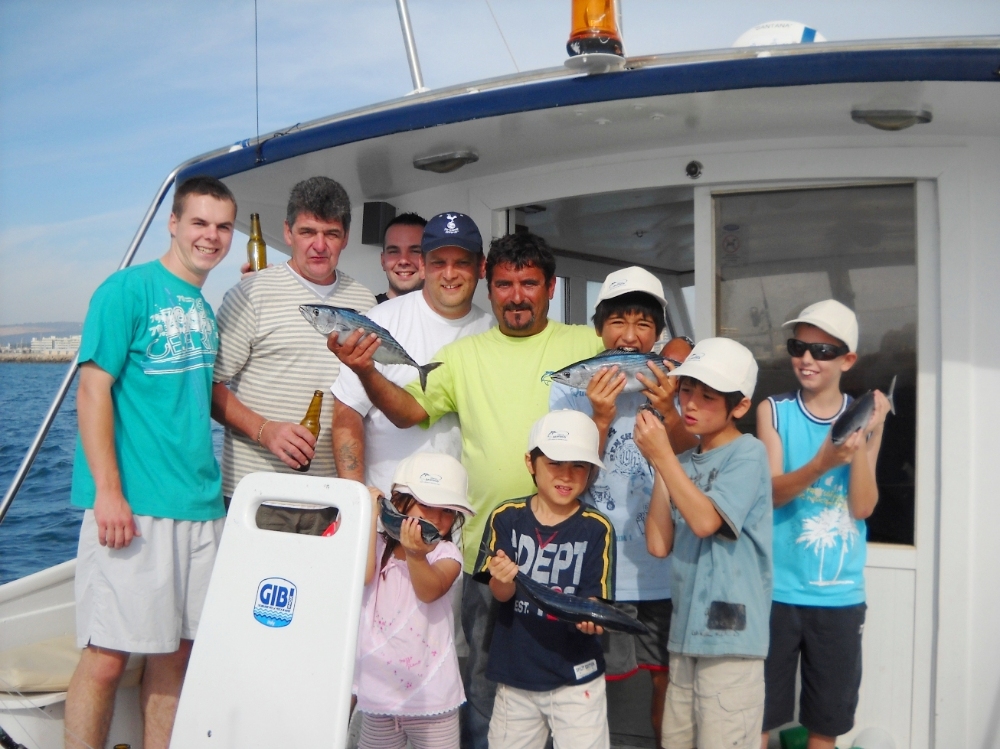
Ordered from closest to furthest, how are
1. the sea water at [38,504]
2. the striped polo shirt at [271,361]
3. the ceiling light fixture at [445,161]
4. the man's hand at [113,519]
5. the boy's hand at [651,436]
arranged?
1. the boy's hand at [651,436]
2. the man's hand at [113,519]
3. the striped polo shirt at [271,361]
4. the ceiling light fixture at [445,161]
5. the sea water at [38,504]

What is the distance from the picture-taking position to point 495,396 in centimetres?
327

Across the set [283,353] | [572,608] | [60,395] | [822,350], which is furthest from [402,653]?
[60,395]

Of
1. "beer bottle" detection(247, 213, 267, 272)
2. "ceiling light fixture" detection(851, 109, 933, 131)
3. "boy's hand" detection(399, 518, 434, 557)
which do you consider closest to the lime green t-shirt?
"boy's hand" detection(399, 518, 434, 557)

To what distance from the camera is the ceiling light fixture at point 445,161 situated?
4.07m

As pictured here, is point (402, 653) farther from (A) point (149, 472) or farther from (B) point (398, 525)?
(A) point (149, 472)

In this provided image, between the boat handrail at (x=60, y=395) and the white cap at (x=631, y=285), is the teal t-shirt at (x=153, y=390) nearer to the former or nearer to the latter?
the boat handrail at (x=60, y=395)

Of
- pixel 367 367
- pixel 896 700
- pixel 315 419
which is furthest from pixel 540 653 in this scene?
pixel 896 700

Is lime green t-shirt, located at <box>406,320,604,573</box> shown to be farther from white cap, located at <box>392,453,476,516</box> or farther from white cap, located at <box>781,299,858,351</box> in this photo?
white cap, located at <box>781,299,858,351</box>

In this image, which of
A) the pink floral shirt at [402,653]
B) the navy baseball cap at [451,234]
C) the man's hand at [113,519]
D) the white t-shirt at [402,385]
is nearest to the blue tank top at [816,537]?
the pink floral shirt at [402,653]

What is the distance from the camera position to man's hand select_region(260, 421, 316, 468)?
10.8ft

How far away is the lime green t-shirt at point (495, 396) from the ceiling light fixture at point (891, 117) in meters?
1.31

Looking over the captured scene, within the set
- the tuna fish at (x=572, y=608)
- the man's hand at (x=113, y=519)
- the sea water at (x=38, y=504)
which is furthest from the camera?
the sea water at (x=38, y=504)

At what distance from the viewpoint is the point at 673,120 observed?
3541mm

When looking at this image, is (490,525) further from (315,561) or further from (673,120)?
(673,120)
